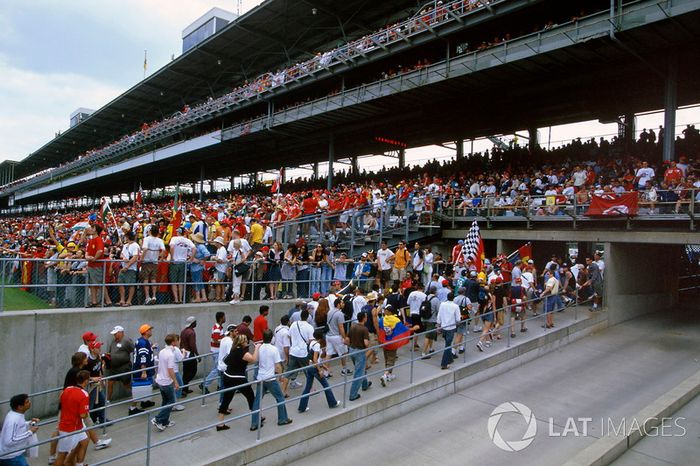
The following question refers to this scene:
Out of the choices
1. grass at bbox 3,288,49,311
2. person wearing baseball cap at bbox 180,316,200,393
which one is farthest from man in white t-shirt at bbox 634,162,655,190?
grass at bbox 3,288,49,311

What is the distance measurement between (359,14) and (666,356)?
2764 cm

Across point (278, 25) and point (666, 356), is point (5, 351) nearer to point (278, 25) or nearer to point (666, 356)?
point (666, 356)

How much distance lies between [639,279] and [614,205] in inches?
139

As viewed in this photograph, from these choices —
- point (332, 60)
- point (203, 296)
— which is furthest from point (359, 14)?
point (203, 296)

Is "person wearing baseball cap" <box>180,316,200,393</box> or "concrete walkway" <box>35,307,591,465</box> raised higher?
"person wearing baseball cap" <box>180,316,200,393</box>

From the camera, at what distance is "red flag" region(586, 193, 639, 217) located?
14.6m

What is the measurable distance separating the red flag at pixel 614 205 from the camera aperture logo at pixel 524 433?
8.20m

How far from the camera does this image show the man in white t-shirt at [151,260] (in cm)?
1080

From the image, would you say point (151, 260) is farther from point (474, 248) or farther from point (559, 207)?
point (559, 207)

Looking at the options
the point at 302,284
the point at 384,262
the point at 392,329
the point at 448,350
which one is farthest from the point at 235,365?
the point at 384,262

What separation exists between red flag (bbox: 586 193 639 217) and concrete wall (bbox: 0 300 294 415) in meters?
13.3

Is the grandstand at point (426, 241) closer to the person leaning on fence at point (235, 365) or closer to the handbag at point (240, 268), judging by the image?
the handbag at point (240, 268)

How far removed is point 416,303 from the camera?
1209 cm

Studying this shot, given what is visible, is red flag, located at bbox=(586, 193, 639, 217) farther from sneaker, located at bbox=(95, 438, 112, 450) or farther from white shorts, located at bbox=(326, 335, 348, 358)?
sneaker, located at bbox=(95, 438, 112, 450)
